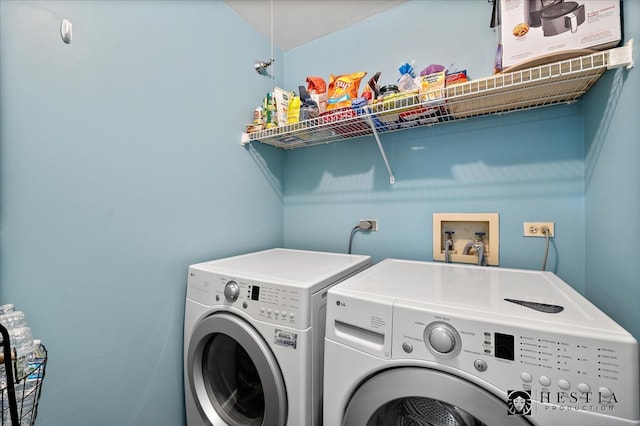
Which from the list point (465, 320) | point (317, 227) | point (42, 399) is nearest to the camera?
point (465, 320)

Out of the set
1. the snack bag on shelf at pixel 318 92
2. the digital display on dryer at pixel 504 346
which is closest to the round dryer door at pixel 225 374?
the digital display on dryer at pixel 504 346

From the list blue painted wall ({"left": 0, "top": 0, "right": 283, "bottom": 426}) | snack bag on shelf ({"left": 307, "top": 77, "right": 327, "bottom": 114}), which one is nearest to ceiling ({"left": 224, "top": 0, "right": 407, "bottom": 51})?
blue painted wall ({"left": 0, "top": 0, "right": 283, "bottom": 426})

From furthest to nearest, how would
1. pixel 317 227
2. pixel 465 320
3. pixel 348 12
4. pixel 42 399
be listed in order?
pixel 317 227 < pixel 348 12 < pixel 42 399 < pixel 465 320

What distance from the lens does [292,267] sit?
1.22m

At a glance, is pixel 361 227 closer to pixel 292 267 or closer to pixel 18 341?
pixel 292 267

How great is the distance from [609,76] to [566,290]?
743mm

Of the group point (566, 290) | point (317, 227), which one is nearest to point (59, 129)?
point (317, 227)

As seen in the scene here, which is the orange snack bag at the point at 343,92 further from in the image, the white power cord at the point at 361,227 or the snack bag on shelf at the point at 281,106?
the white power cord at the point at 361,227

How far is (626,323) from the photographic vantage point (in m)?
0.77

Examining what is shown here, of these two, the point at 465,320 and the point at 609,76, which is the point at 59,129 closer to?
the point at 465,320

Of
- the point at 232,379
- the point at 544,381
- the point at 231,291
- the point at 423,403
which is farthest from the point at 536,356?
the point at 232,379

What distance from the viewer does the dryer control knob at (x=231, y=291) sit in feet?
3.45

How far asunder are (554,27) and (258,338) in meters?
1.54

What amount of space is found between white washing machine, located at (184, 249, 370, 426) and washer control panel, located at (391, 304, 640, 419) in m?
0.36
